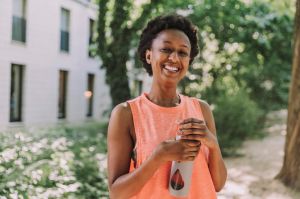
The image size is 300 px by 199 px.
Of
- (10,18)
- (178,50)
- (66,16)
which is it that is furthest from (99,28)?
(178,50)

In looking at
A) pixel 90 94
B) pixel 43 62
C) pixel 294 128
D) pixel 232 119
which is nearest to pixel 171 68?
pixel 294 128

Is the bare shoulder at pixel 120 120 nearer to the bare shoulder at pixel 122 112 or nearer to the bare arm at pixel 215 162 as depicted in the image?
the bare shoulder at pixel 122 112

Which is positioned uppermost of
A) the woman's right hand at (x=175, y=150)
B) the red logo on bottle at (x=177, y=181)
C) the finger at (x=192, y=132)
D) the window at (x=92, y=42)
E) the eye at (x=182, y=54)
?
the window at (x=92, y=42)

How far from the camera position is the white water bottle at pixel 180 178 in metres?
1.49

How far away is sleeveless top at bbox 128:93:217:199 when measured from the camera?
1521 mm

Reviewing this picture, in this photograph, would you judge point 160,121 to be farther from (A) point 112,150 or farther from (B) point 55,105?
(B) point 55,105

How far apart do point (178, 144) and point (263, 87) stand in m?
15.0

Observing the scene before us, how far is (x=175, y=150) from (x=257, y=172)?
7523mm

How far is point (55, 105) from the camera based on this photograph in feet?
30.8

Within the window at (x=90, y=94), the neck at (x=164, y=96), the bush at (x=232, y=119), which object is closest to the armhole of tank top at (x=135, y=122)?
the neck at (x=164, y=96)

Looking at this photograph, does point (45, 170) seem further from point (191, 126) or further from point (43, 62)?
point (43, 62)

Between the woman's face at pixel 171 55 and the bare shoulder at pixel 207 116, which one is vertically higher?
the woman's face at pixel 171 55

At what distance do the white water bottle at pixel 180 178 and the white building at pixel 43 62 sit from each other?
14.8ft

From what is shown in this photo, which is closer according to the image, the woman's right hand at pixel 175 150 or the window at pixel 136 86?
the woman's right hand at pixel 175 150
